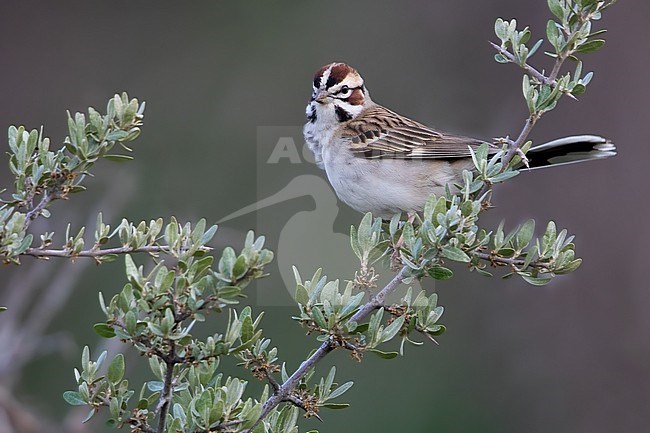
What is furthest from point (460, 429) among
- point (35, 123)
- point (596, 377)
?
point (35, 123)

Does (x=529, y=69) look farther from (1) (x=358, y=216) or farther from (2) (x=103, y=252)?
(1) (x=358, y=216)

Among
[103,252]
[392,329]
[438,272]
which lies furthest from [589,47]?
[103,252]

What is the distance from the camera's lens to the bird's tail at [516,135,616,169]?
363cm

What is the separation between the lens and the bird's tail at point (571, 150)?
3.63 meters

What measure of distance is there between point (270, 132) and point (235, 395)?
5622mm

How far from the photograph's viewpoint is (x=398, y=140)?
445 cm

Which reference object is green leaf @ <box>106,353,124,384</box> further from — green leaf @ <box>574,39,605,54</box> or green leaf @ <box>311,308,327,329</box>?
green leaf @ <box>574,39,605,54</box>

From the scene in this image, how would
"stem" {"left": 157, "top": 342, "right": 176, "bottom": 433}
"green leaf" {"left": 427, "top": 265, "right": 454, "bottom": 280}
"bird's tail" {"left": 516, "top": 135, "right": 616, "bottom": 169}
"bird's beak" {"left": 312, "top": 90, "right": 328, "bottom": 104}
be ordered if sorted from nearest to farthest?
"stem" {"left": 157, "top": 342, "right": 176, "bottom": 433} → "green leaf" {"left": 427, "top": 265, "right": 454, "bottom": 280} → "bird's tail" {"left": 516, "top": 135, "right": 616, "bottom": 169} → "bird's beak" {"left": 312, "top": 90, "right": 328, "bottom": 104}

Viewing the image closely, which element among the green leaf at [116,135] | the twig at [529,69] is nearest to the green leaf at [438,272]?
the twig at [529,69]

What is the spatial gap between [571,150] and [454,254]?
132 cm

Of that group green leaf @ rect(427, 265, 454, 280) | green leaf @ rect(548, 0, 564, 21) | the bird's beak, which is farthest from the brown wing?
green leaf @ rect(427, 265, 454, 280)

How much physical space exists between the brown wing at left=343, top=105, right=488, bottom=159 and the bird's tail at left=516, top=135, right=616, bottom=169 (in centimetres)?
43

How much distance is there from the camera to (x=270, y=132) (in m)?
7.86

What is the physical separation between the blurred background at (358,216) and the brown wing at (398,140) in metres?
0.59
